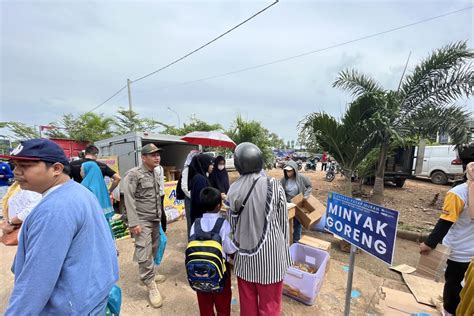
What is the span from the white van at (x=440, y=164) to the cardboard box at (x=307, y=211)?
9.46m

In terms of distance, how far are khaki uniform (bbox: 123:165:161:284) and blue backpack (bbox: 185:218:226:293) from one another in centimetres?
112

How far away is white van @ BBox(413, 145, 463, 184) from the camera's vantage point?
9.59m

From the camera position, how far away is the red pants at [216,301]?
1.99 metres

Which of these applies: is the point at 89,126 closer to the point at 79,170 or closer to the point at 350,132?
the point at 79,170

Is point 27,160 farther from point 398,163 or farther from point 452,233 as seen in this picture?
point 398,163

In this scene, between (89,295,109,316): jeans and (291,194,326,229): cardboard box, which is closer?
(89,295,109,316): jeans

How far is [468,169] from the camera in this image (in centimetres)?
179

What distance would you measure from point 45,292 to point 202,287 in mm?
1168

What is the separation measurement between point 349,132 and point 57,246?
186 inches

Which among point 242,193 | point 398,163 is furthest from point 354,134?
point 398,163

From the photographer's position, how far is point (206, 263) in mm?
1768

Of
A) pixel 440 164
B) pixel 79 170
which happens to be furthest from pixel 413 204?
pixel 79 170

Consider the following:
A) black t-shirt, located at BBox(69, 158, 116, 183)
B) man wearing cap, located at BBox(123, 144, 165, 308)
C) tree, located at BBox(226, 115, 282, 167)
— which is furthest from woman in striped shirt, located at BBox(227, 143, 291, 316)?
tree, located at BBox(226, 115, 282, 167)

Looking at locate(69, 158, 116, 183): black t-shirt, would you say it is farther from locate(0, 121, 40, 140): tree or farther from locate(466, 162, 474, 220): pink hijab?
locate(0, 121, 40, 140): tree
